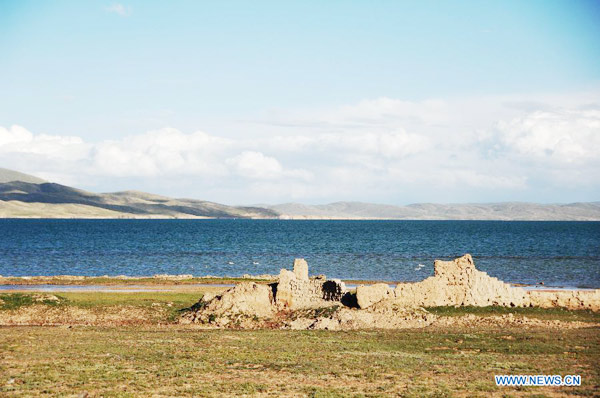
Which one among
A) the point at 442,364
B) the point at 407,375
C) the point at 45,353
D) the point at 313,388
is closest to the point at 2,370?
the point at 45,353

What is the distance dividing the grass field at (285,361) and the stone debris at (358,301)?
2.46 metres

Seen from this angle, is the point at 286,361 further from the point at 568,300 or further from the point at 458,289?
the point at 568,300

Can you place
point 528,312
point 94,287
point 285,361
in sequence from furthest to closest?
point 94,287, point 528,312, point 285,361

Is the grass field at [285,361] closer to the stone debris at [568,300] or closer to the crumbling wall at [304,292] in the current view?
the crumbling wall at [304,292]

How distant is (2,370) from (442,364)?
16.7m

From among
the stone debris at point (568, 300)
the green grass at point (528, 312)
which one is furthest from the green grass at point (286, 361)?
the stone debris at point (568, 300)

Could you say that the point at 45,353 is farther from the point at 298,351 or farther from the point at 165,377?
the point at 298,351

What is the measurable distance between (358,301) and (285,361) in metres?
13.9

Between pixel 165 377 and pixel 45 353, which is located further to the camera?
pixel 45 353

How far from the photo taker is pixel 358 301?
38719 millimetres

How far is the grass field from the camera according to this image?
20.8 metres

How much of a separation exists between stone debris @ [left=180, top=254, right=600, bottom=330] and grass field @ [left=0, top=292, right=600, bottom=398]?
2.46 metres

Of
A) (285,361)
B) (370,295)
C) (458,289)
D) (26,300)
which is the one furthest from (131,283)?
(285,361)

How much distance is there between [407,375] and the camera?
903 inches
